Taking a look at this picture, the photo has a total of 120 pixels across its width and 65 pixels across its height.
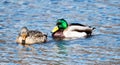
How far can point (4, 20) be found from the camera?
2094cm

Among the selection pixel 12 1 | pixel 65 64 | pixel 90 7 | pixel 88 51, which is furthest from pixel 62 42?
pixel 12 1

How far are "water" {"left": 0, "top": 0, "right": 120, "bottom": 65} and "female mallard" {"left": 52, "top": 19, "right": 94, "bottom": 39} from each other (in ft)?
0.83

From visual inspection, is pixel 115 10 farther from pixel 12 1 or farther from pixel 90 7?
pixel 12 1

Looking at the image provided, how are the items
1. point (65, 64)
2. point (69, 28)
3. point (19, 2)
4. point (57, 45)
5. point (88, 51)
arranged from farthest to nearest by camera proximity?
point (19, 2) < point (69, 28) < point (57, 45) < point (88, 51) < point (65, 64)

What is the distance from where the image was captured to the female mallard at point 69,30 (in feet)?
63.8

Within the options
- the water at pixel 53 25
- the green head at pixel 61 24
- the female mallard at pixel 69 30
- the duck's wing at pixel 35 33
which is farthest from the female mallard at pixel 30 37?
the green head at pixel 61 24

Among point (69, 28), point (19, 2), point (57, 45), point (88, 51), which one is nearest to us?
point (88, 51)

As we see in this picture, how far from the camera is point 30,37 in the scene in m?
17.9

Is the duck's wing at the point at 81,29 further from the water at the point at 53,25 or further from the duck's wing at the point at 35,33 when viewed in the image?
the duck's wing at the point at 35,33

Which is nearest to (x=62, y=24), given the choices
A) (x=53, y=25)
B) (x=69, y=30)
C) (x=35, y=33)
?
(x=69, y=30)

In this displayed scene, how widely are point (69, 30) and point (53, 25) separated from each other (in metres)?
0.88

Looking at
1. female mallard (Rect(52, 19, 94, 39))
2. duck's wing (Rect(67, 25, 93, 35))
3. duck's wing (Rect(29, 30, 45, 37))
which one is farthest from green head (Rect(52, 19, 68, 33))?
duck's wing (Rect(29, 30, 45, 37))

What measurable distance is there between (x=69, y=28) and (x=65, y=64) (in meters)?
5.87

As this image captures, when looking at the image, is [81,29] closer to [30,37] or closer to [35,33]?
[35,33]
